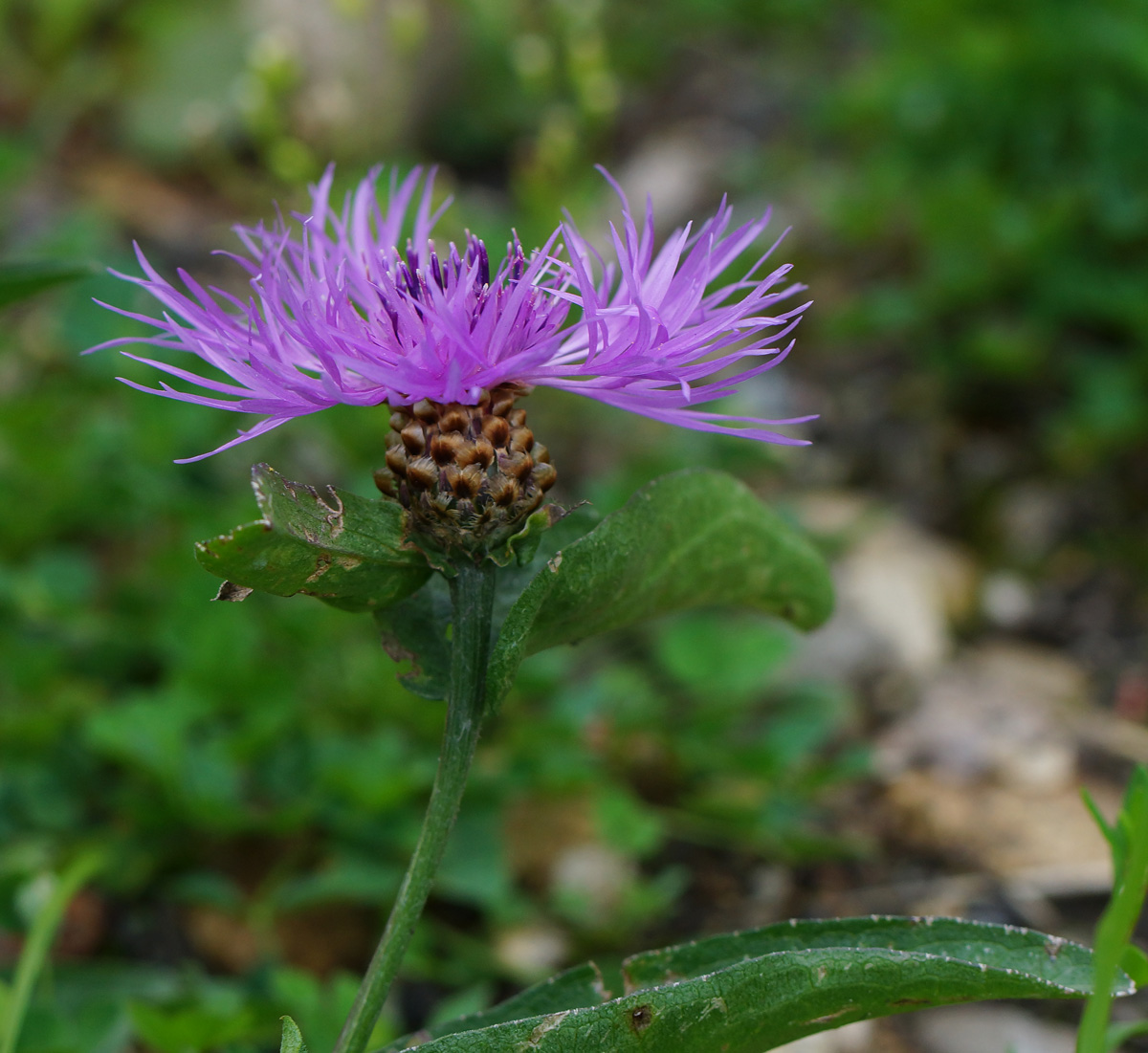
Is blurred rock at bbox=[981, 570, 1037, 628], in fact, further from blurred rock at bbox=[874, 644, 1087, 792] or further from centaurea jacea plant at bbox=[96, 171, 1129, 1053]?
centaurea jacea plant at bbox=[96, 171, 1129, 1053]

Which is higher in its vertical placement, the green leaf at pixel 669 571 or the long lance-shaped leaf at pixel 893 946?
the green leaf at pixel 669 571

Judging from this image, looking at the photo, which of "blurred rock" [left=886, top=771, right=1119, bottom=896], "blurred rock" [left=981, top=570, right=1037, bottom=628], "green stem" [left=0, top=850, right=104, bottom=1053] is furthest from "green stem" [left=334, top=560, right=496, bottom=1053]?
"blurred rock" [left=981, top=570, right=1037, bottom=628]

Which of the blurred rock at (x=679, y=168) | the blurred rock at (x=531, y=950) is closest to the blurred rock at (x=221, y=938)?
the blurred rock at (x=531, y=950)

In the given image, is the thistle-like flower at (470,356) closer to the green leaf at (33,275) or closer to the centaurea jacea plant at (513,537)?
the centaurea jacea plant at (513,537)

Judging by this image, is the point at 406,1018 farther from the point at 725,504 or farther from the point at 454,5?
the point at 454,5

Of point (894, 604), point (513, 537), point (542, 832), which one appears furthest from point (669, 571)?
point (894, 604)

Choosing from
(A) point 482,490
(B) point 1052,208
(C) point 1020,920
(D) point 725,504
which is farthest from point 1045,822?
(B) point 1052,208

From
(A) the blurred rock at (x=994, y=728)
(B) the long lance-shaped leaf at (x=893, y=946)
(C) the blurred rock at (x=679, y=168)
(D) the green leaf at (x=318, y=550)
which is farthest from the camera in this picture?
(C) the blurred rock at (x=679, y=168)
